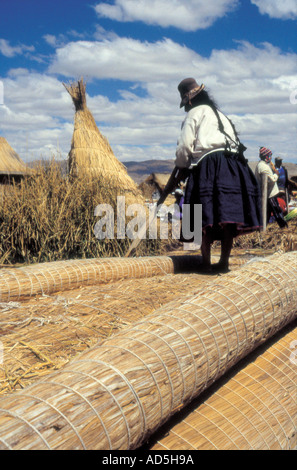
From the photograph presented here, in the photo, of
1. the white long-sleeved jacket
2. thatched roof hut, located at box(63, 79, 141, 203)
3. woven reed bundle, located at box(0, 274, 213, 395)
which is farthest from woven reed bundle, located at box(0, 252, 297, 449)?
thatched roof hut, located at box(63, 79, 141, 203)

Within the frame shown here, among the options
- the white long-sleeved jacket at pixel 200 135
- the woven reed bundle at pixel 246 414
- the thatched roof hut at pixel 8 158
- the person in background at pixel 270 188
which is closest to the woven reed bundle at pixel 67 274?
the white long-sleeved jacket at pixel 200 135

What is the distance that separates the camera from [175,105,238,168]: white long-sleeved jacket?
9.13 ft

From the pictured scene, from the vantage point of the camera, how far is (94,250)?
186 inches

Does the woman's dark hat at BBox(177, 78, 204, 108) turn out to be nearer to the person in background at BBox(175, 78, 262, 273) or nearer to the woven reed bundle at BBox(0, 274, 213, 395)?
the person in background at BBox(175, 78, 262, 273)

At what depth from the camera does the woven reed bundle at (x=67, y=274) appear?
206cm

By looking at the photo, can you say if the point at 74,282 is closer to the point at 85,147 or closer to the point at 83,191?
the point at 83,191

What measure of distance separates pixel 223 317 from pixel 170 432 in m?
0.37

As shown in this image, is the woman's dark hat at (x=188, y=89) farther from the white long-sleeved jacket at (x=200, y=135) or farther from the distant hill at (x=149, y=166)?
the distant hill at (x=149, y=166)

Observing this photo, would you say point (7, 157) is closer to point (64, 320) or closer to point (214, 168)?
point (214, 168)

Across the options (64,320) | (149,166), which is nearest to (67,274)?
(64,320)

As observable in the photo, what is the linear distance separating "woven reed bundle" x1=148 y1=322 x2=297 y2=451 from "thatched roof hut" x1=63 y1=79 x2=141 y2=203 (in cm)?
384

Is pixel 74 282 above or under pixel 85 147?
under

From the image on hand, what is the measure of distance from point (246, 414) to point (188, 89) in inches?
85.6
